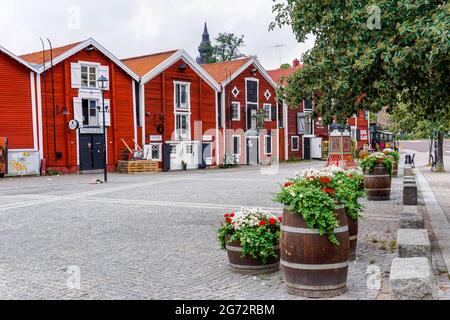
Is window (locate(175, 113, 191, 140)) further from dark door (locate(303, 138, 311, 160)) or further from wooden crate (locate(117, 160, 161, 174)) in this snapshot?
dark door (locate(303, 138, 311, 160))

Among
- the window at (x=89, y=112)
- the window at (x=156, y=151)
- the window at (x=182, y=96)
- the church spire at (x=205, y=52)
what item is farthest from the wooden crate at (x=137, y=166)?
the church spire at (x=205, y=52)

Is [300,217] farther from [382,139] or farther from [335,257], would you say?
[382,139]

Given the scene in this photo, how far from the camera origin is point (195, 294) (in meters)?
6.61

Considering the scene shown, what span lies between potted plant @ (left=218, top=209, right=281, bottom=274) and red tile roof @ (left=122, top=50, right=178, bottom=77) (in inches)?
1272

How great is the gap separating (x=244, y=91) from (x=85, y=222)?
35885 mm

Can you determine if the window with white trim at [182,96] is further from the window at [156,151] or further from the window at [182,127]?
the window at [156,151]

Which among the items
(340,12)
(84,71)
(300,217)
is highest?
(84,71)

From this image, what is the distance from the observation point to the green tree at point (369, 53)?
831cm

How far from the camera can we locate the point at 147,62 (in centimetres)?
4141

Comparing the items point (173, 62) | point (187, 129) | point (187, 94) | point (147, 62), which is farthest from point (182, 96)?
point (147, 62)

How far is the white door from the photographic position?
56.0 m

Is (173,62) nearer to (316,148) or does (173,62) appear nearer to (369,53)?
(316,148)

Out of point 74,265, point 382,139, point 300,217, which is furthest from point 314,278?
point 382,139

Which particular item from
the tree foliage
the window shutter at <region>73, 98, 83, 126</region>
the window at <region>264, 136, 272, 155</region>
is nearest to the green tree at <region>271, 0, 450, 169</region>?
the tree foliage
